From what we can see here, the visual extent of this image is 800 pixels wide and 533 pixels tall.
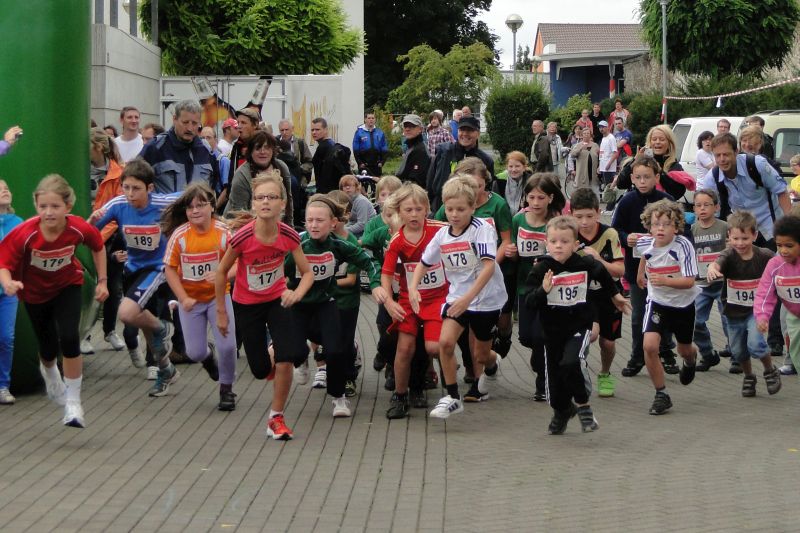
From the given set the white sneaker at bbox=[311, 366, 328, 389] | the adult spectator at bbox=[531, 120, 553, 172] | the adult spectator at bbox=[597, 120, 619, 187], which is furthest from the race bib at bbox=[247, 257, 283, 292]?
the adult spectator at bbox=[597, 120, 619, 187]

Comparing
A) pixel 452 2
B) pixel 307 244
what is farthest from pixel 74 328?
pixel 452 2

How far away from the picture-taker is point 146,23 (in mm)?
28203

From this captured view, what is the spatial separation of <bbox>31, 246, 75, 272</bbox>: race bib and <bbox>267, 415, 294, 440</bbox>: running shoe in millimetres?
1746

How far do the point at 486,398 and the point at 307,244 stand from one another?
6.46 ft

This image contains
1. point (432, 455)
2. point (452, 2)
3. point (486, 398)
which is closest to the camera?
point (432, 455)

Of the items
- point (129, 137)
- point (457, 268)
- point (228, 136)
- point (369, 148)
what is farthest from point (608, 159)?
point (457, 268)

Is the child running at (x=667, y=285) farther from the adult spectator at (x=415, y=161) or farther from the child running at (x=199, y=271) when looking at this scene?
the adult spectator at (x=415, y=161)

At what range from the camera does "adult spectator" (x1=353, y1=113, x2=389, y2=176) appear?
26125 mm

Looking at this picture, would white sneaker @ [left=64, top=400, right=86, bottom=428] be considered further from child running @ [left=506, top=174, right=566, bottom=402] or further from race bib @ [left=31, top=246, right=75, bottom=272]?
child running @ [left=506, top=174, right=566, bottom=402]

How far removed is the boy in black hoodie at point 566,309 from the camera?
8461 millimetres

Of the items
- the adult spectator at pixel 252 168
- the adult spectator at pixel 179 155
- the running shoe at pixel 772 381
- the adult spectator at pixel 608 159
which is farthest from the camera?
the adult spectator at pixel 608 159

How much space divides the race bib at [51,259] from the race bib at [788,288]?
4.91m

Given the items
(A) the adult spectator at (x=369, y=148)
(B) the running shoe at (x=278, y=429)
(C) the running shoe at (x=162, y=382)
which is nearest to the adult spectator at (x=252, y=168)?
(C) the running shoe at (x=162, y=382)

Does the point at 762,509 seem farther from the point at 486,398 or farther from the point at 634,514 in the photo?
the point at 486,398
